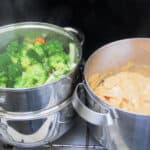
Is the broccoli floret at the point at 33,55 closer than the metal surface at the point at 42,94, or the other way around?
the metal surface at the point at 42,94

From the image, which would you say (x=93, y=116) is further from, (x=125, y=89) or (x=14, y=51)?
(x=14, y=51)

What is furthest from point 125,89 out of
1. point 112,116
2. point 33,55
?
point 33,55

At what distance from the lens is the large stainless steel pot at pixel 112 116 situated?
81 centimetres

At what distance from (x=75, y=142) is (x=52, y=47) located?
0.29m

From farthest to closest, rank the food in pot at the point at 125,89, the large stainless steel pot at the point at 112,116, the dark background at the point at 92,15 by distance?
the dark background at the point at 92,15, the food in pot at the point at 125,89, the large stainless steel pot at the point at 112,116

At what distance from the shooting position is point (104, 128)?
0.87m

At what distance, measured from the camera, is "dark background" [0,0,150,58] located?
1.10 meters

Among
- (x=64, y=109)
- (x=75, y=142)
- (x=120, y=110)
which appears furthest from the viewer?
(x=75, y=142)

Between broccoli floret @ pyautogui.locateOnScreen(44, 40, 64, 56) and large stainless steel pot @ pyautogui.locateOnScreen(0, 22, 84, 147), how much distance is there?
4 centimetres

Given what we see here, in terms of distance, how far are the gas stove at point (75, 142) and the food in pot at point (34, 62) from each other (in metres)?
0.24

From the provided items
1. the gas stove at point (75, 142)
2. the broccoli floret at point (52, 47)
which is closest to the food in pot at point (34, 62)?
the broccoli floret at point (52, 47)

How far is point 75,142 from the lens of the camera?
40.7 inches

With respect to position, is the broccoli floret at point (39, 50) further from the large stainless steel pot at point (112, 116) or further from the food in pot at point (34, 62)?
the large stainless steel pot at point (112, 116)

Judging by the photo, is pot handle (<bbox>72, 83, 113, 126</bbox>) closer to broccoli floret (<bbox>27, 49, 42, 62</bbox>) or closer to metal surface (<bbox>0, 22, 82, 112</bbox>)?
metal surface (<bbox>0, 22, 82, 112</bbox>)
